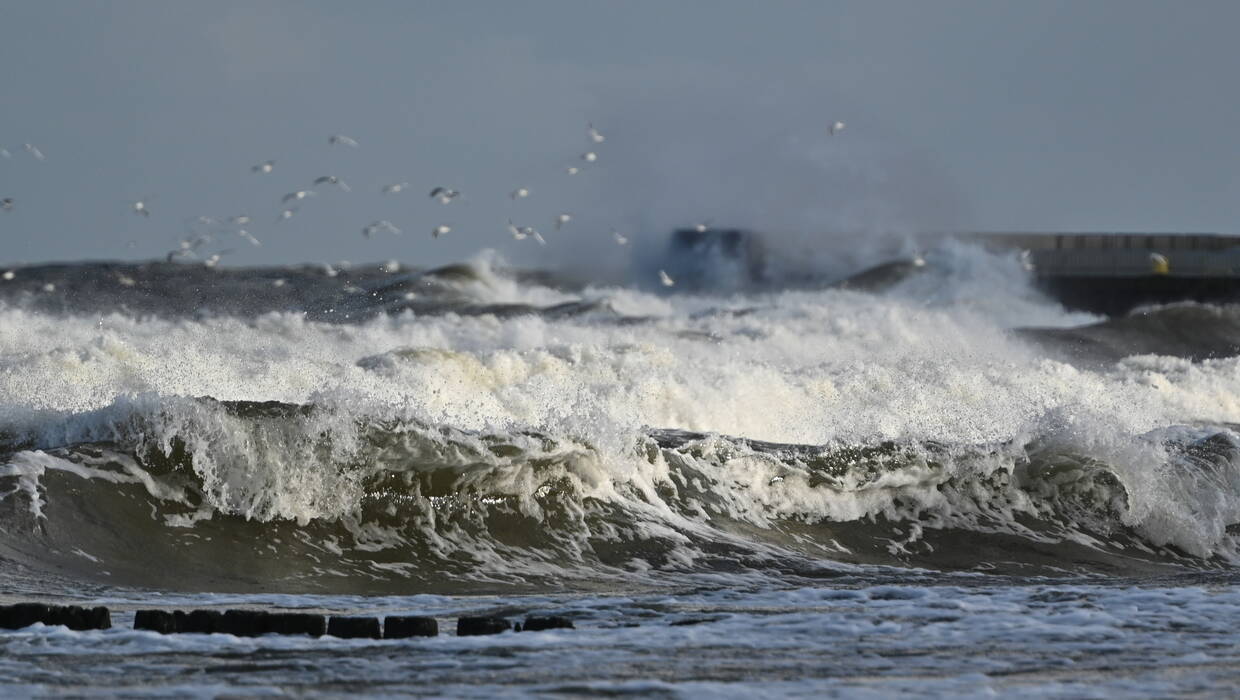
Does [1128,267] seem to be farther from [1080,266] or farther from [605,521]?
[605,521]

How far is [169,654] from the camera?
6.64 metres

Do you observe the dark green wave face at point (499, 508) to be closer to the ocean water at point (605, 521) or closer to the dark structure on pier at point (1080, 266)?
the ocean water at point (605, 521)

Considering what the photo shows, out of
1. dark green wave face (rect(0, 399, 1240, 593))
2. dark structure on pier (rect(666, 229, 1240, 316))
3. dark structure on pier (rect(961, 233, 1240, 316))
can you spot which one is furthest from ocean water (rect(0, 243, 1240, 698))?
dark structure on pier (rect(961, 233, 1240, 316))

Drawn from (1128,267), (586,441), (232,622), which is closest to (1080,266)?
(1128,267)

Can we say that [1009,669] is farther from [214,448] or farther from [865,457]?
[865,457]

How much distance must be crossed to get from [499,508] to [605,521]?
755mm

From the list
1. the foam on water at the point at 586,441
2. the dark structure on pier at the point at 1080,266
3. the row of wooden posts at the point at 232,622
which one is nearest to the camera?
the row of wooden posts at the point at 232,622

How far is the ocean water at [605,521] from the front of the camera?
22.0ft

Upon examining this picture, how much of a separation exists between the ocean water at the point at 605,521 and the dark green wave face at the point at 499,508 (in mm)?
27

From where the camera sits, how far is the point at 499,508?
12.0 m

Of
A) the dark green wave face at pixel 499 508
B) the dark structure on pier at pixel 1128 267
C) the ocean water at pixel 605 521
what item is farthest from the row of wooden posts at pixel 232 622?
the dark structure on pier at pixel 1128 267

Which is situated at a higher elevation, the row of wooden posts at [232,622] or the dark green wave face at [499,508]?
the dark green wave face at [499,508]

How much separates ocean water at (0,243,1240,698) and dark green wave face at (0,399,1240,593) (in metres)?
0.03

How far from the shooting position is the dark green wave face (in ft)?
34.0
